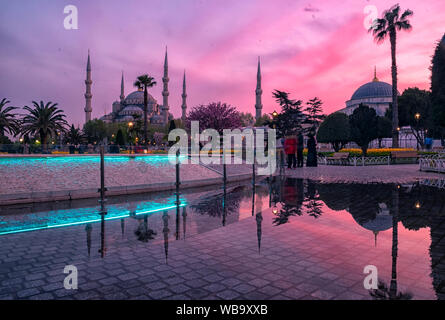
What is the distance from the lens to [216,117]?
40.3 m

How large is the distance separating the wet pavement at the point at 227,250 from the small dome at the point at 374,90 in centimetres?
8616

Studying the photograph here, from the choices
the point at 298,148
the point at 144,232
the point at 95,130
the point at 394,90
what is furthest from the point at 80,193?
the point at 95,130

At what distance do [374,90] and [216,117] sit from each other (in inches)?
2501

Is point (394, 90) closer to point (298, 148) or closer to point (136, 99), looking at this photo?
point (298, 148)

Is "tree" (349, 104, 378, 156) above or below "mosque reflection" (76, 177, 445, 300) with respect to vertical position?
above

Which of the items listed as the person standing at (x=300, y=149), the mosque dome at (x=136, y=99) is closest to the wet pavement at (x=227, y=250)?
the person standing at (x=300, y=149)

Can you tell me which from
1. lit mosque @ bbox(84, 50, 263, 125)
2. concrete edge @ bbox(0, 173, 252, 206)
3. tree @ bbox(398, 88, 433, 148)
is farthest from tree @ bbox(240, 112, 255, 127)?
concrete edge @ bbox(0, 173, 252, 206)

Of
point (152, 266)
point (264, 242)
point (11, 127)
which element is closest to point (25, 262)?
point (152, 266)

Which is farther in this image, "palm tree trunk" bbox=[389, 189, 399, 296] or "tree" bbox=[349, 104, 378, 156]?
"tree" bbox=[349, 104, 378, 156]

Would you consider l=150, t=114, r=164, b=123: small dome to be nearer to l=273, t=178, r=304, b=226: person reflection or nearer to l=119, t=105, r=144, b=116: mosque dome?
l=119, t=105, r=144, b=116: mosque dome

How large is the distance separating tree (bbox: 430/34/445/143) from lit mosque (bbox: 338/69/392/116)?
6444 centimetres

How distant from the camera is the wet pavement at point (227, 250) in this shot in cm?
344

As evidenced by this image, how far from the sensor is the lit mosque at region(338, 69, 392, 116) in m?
81.9
